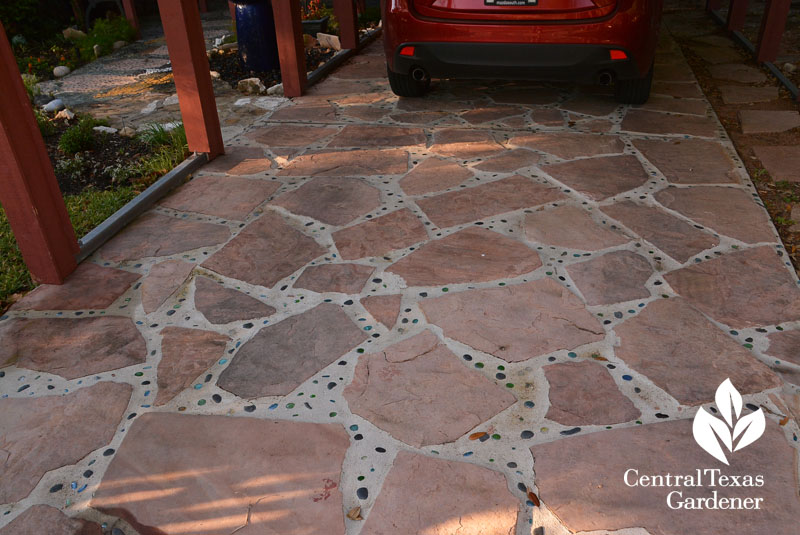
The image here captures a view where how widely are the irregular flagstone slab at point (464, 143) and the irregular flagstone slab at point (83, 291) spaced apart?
7.30ft

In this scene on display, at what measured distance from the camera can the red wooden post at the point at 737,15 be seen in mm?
7648

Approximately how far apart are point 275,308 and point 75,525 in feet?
3.69

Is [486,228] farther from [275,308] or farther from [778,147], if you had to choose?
[778,147]

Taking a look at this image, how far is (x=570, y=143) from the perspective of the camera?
167 inches

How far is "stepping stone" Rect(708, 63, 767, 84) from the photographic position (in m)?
5.81

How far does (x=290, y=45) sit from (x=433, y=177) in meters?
2.42

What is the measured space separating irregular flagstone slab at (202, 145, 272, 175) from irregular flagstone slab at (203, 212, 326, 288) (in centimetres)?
85

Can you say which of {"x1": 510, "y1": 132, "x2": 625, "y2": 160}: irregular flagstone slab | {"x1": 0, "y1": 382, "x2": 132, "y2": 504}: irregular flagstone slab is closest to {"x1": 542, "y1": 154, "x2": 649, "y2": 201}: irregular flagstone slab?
{"x1": 510, "y1": 132, "x2": 625, "y2": 160}: irregular flagstone slab

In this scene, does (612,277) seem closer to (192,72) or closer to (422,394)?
(422,394)

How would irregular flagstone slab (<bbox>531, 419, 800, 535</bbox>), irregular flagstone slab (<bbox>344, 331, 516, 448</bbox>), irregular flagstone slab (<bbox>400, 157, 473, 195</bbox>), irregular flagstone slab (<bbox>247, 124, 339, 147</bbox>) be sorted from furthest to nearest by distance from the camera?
irregular flagstone slab (<bbox>247, 124, 339, 147</bbox>) < irregular flagstone slab (<bbox>400, 157, 473, 195</bbox>) < irregular flagstone slab (<bbox>344, 331, 516, 448</bbox>) < irregular flagstone slab (<bbox>531, 419, 800, 535</bbox>)

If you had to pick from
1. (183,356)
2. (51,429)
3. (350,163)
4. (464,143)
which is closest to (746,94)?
(464,143)

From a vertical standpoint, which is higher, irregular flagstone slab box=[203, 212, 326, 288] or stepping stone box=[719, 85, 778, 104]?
irregular flagstone slab box=[203, 212, 326, 288]

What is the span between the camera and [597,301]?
2570mm

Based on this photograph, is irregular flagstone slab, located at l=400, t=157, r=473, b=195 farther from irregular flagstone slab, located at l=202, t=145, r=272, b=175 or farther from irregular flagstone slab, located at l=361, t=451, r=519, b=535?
irregular flagstone slab, located at l=361, t=451, r=519, b=535
